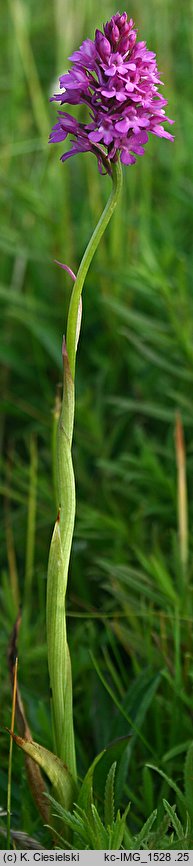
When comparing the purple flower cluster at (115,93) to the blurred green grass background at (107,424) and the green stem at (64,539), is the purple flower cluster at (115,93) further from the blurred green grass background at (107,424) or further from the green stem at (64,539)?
the blurred green grass background at (107,424)

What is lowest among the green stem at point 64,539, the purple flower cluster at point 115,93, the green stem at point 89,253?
the green stem at point 64,539

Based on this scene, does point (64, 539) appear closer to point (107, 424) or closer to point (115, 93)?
point (115, 93)

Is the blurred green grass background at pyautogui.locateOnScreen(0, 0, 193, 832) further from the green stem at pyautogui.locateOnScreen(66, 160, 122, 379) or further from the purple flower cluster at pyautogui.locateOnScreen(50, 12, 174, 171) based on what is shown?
the purple flower cluster at pyautogui.locateOnScreen(50, 12, 174, 171)

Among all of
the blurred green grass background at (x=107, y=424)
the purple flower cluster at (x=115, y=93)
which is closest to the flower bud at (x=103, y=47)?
the purple flower cluster at (x=115, y=93)

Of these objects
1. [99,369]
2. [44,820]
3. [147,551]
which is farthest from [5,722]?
[99,369]

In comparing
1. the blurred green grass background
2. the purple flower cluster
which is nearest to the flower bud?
the purple flower cluster

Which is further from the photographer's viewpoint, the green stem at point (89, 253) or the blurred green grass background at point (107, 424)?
the blurred green grass background at point (107, 424)

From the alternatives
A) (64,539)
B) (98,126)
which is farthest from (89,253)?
(64,539)
